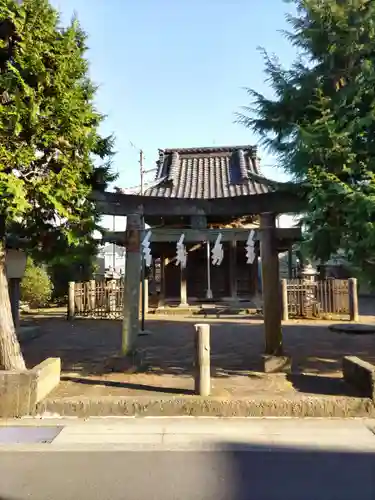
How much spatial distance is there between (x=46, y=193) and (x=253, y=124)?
410cm

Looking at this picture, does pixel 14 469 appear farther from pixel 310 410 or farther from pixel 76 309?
pixel 76 309

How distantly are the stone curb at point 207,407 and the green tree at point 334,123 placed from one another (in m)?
2.17

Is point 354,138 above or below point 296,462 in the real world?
above

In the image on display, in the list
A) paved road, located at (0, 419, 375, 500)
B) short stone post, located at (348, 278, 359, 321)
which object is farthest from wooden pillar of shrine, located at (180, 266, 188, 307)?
paved road, located at (0, 419, 375, 500)

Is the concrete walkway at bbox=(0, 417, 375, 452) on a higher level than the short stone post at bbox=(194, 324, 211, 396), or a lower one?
lower

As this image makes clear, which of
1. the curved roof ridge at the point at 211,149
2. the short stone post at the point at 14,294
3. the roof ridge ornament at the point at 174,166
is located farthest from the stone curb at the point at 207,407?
the curved roof ridge at the point at 211,149

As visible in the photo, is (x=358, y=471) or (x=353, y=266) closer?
(x=358, y=471)

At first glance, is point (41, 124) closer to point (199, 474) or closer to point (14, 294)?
point (199, 474)

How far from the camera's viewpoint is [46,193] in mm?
5949

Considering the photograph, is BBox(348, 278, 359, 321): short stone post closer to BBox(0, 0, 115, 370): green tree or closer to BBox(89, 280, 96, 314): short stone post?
BBox(89, 280, 96, 314): short stone post

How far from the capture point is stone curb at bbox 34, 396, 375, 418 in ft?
18.4

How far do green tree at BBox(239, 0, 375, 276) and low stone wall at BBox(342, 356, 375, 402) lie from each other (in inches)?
60.1

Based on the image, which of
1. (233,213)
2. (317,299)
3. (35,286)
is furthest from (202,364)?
(35,286)

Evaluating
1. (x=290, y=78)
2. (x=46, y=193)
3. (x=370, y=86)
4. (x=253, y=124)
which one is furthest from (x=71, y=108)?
(x=370, y=86)
